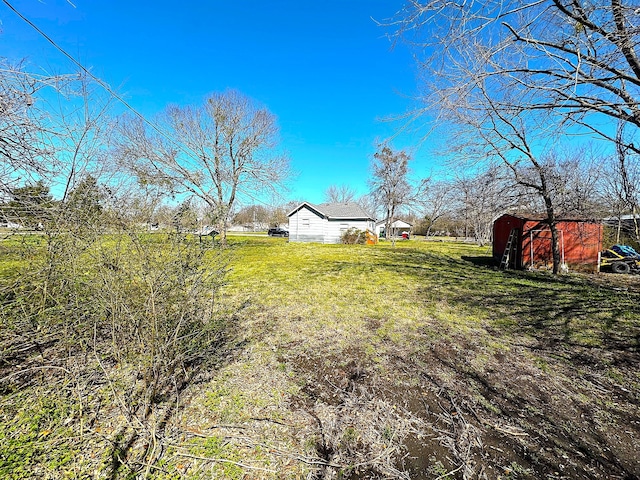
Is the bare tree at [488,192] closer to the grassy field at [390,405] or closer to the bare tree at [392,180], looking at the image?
the grassy field at [390,405]

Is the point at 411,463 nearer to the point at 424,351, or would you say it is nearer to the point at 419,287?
the point at 424,351

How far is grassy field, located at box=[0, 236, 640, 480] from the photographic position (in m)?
1.78

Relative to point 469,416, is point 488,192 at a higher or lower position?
higher

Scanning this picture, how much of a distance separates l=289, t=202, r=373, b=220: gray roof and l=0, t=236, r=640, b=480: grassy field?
16959 mm

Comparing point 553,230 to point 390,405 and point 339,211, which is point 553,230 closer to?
point 390,405

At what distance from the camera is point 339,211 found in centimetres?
2247

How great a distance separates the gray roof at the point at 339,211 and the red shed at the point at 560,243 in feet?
39.7

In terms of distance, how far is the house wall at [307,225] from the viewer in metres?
21.7

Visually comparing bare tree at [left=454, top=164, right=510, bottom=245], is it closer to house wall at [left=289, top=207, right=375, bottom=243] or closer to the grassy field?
the grassy field

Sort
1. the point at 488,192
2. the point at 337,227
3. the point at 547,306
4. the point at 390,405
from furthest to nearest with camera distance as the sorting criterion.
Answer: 1. the point at 337,227
2. the point at 488,192
3. the point at 547,306
4. the point at 390,405

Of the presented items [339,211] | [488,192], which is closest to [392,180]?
[339,211]

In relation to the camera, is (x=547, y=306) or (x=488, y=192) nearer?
(x=547, y=306)

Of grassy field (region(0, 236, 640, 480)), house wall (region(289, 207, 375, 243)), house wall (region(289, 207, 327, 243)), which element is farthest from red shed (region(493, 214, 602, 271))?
house wall (region(289, 207, 327, 243))

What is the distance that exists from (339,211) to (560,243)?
49.3 feet
